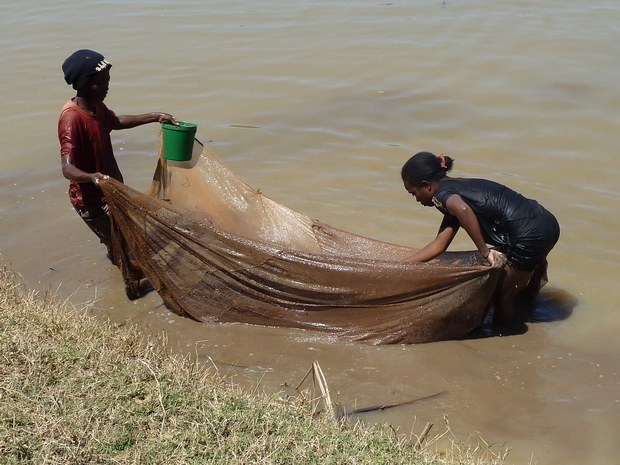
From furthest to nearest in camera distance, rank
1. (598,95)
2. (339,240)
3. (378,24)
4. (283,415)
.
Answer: (378,24)
(598,95)
(339,240)
(283,415)

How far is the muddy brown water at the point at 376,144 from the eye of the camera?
3.81 meters

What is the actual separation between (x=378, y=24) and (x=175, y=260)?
26.4 ft

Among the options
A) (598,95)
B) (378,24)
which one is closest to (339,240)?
(598,95)

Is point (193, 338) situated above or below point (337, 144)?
below

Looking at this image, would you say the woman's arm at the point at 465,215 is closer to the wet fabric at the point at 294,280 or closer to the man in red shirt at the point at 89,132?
the wet fabric at the point at 294,280

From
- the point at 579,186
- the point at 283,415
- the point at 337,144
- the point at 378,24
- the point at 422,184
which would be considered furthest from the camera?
the point at 378,24

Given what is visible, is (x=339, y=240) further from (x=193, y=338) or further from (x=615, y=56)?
(x=615, y=56)

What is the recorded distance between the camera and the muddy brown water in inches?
150

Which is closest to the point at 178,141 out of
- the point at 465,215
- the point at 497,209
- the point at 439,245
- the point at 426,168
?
the point at 426,168

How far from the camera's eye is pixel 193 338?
4270 millimetres

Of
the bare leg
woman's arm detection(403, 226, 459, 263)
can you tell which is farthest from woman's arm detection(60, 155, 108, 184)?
the bare leg

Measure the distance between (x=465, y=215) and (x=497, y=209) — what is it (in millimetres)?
300

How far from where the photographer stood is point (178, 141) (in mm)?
4820

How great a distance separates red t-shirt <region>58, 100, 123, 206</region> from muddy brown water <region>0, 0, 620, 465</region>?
73 cm
